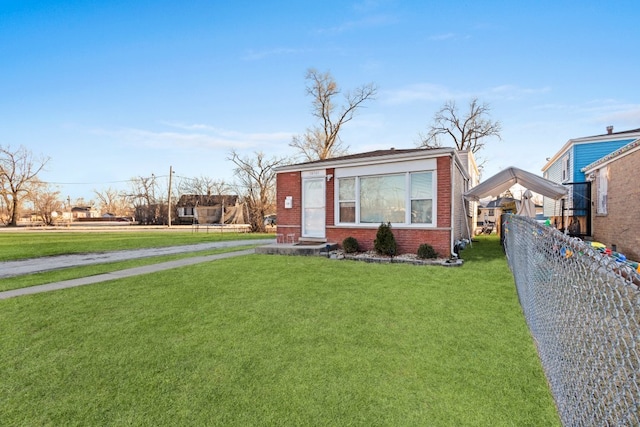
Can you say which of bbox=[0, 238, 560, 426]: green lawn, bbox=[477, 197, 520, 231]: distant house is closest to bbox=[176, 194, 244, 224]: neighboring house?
bbox=[477, 197, 520, 231]: distant house

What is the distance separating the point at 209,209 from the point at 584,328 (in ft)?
127

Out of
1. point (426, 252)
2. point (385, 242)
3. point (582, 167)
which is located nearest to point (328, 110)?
point (582, 167)

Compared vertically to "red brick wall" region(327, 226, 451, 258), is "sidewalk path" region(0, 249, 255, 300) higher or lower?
lower

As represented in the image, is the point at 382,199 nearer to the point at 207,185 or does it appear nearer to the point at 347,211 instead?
the point at 347,211

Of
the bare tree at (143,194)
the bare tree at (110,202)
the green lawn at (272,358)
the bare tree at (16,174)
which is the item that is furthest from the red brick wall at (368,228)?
the bare tree at (110,202)

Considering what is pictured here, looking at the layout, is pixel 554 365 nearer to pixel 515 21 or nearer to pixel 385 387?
pixel 385 387

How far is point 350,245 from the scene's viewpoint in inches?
364

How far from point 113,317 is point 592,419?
497 centimetres

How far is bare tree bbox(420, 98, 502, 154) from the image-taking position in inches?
1192

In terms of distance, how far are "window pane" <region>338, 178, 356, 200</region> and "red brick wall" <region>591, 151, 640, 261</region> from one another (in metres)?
7.94

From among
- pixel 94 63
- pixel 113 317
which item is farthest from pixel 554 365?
pixel 94 63

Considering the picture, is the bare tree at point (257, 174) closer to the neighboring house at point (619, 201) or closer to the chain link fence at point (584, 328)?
the neighboring house at point (619, 201)

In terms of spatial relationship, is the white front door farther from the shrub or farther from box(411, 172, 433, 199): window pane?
box(411, 172, 433, 199): window pane

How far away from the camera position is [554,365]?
244 cm
